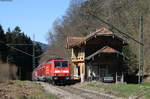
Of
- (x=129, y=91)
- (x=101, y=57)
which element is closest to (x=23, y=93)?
(x=129, y=91)

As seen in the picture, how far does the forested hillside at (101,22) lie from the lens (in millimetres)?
57312

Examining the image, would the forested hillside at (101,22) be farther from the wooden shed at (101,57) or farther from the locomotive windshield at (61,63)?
the locomotive windshield at (61,63)

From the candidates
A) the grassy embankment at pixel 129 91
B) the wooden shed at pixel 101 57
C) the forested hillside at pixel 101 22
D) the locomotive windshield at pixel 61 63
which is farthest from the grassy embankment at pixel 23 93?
the forested hillside at pixel 101 22

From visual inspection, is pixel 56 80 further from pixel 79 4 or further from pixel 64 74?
pixel 79 4

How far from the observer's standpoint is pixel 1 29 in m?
75.1

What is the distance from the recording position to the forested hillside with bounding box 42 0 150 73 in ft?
188

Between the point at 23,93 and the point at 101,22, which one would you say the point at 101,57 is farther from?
the point at 101,22

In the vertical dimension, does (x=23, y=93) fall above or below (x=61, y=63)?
below

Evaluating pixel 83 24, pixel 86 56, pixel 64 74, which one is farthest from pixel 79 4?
pixel 64 74

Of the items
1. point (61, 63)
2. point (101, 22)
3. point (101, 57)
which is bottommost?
point (61, 63)

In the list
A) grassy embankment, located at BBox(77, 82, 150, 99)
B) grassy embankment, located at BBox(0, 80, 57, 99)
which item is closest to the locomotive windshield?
grassy embankment, located at BBox(0, 80, 57, 99)

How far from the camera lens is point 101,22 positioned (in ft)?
249

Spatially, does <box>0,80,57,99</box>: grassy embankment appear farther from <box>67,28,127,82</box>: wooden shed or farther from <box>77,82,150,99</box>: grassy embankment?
<box>67,28,127,82</box>: wooden shed

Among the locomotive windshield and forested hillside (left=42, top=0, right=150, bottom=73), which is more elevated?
forested hillside (left=42, top=0, right=150, bottom=73)
